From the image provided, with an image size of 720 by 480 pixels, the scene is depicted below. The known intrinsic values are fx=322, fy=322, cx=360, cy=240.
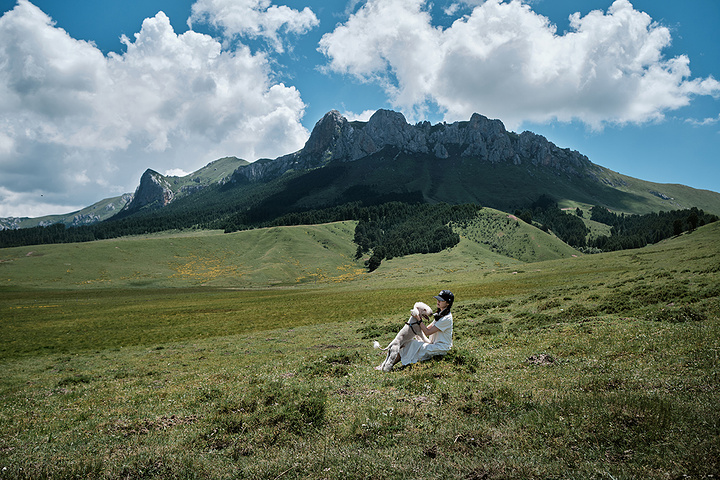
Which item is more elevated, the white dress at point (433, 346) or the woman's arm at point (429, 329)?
the woman's arm at point (429, 329)

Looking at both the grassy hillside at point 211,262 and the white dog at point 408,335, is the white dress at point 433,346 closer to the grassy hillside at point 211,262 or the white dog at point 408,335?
Answer: the white dog at point 408,335

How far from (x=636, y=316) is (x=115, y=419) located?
27845mm

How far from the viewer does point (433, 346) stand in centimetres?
1480

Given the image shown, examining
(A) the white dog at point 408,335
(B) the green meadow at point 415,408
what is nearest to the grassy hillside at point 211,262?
(B) the green meadow at point 415,408

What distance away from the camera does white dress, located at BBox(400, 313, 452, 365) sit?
48.2 ft

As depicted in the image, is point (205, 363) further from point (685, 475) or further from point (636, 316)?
point (636, 316)

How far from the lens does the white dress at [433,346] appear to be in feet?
48.2

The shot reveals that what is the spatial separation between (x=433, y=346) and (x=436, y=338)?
39 centimetres

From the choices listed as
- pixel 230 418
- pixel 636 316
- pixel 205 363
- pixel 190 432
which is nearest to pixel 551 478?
pixel 230 418

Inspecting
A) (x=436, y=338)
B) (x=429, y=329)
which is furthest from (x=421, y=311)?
(x=436, y=338)

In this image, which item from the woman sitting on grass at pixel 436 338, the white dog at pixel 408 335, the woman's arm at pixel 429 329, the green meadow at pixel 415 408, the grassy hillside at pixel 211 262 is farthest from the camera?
the grassy hillside at pixel 211 262

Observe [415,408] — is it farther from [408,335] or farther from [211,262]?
[211,262]

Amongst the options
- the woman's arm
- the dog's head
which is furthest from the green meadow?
the dog's head

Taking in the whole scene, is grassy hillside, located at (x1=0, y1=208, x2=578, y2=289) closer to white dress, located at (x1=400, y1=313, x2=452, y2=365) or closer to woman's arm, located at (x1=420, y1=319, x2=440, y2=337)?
white dress, located at (x1=400, y1=313, x2=452, y2=365)
